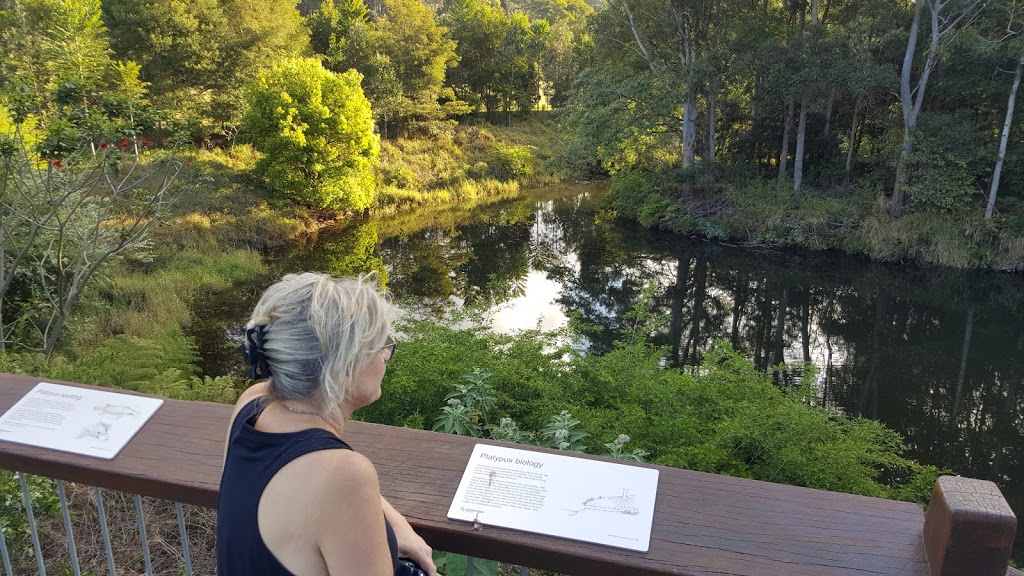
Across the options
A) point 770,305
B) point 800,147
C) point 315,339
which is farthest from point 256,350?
point 800,147

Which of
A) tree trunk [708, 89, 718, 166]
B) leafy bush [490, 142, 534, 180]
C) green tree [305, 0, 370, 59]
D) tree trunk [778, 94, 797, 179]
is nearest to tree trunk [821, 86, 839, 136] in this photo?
tree trunk [778, 94, 797, 179]

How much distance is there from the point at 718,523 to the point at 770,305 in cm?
1281

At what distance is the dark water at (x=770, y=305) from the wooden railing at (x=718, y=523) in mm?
6159

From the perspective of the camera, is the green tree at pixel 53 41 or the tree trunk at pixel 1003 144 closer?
the tree trunk at pixel 1003 144

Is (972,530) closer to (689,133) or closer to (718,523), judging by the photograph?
(718,523)

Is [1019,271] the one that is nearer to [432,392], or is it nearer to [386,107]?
[432,392]

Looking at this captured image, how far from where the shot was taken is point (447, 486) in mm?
1164

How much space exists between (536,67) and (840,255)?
22811 millimetres

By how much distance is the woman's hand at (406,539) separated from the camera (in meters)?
1.09

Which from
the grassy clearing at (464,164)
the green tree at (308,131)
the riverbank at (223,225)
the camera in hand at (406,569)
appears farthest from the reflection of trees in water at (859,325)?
the grassy clearing at (464,164)

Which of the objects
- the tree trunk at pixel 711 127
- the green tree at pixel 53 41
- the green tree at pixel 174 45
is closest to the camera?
the green tree at pixel 53 41

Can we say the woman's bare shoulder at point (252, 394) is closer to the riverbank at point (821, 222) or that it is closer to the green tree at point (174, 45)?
the riverbank at point (821, 222)

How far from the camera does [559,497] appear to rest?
1118mm

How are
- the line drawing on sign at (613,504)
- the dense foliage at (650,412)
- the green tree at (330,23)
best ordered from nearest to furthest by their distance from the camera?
the line drawing on sign at (613,504) < the dense foliage at (650,412) < the green tree at (330,23)
